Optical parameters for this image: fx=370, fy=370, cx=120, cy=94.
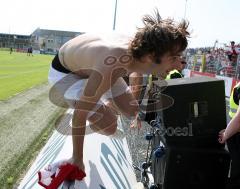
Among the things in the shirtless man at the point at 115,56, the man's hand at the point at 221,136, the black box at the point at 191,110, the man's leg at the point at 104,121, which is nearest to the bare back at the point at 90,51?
the shirtless man at the point at 115,56

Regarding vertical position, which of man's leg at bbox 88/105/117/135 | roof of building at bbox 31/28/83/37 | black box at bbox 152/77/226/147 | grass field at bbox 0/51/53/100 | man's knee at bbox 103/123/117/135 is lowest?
grass field at bbox 0/51/53/100

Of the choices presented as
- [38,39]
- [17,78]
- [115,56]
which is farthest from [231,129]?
[38,39]

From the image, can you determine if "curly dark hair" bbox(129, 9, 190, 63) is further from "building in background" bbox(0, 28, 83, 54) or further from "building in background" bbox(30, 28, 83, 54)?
"building in background" bbox(0, 28, 83, 54)

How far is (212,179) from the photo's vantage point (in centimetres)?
312

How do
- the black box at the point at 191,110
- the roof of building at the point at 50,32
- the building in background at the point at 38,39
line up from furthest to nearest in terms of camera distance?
1. the roof of building at the point at 50,32
2. the building in background at the point at 38,39
3. the black box at the point at 191,110

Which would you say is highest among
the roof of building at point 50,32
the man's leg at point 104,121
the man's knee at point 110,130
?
the roof of building at point 50,32

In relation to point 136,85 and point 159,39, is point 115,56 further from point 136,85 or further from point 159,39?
point 136,85

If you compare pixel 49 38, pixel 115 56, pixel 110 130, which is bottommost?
pixel 110 130

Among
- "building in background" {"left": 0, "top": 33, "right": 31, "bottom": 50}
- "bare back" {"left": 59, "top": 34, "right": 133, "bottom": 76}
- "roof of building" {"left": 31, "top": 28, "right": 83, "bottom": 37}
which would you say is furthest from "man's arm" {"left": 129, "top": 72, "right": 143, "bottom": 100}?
Result: "building in background" {"left": 0, "top": 33, "right": 31, "bottom": 50}

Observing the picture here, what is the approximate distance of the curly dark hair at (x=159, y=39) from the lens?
97.4 inches

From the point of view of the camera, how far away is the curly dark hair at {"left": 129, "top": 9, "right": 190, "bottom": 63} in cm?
247

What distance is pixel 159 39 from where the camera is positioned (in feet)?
8.14

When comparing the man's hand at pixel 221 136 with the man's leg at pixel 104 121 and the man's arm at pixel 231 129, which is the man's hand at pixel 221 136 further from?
the man's leg at pixel 104 121

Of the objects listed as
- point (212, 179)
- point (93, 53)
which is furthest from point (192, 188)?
point (93, 53)
